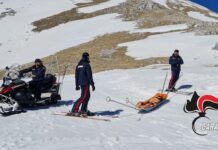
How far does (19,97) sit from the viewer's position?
1490 centimetres

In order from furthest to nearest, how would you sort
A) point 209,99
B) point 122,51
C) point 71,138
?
point 122,51
point 209,99
point 71,138

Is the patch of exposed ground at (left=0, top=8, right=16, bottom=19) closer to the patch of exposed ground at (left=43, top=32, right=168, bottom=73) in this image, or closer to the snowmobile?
the patch of exposed ground at (left=43, top=32, right=168, bottom=73)

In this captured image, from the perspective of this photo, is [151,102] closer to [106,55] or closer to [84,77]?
[84,77]

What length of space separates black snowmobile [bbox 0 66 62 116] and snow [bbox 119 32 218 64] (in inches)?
682

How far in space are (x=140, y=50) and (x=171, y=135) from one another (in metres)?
26.0

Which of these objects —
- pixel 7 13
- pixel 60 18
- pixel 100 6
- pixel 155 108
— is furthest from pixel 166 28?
pixel 155 108

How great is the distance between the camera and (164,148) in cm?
1016

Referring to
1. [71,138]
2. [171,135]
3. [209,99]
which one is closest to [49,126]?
[71,138]

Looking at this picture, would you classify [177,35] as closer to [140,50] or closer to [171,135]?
[140,50]

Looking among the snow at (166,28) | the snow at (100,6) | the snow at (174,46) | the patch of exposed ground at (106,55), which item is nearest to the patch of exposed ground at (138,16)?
the snow at (166,28)

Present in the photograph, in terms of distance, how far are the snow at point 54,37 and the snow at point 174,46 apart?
870cm

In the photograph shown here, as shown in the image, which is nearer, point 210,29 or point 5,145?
point 5,145

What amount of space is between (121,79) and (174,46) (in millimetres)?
13988

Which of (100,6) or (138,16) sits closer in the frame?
(138,16)
